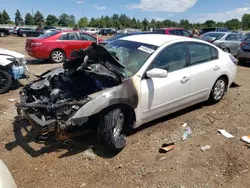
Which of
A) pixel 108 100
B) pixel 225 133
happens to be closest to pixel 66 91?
pixel 108 100

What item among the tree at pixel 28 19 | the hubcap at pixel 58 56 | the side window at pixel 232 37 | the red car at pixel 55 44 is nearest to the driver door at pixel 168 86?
the red car at pixel 55 44

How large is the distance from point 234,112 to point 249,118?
0.36m

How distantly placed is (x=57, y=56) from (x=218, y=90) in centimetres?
804

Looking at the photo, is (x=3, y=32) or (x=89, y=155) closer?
(x=89, y=155)

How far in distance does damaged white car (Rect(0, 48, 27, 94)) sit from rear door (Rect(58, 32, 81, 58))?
4706mm

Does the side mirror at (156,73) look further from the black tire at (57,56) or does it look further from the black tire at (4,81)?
the black tire at (57,56)

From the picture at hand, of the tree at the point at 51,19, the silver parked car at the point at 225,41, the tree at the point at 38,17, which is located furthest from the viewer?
the tree at the point at 51,19

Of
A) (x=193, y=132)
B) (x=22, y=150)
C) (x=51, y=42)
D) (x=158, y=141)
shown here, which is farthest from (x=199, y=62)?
(x=51, y=42)

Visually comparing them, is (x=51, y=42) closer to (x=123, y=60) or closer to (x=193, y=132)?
(x=123, y=60)

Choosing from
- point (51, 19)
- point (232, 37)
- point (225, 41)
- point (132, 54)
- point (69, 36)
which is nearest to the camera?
point (132, 54)

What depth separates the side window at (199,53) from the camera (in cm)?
481

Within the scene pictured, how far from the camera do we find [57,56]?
11.5 metres

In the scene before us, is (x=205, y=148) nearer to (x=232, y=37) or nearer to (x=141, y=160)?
(x=141, y=160)

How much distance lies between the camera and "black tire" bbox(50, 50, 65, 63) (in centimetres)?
1138
